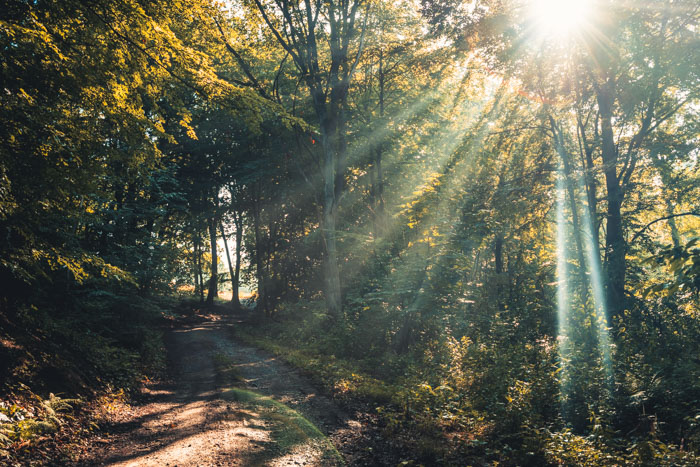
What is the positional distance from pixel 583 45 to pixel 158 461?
15848 mm

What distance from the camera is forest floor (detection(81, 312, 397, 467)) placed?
598cm

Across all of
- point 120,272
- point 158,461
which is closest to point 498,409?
point 158,461

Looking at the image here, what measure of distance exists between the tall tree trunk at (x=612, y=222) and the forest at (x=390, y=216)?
0.31ft

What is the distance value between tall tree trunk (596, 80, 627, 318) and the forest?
0.31 ft

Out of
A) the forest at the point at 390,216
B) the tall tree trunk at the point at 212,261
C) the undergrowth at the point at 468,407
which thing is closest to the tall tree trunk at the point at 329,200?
the forest at the point at 390,216

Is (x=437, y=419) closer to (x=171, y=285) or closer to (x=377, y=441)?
(x=377, y=441)

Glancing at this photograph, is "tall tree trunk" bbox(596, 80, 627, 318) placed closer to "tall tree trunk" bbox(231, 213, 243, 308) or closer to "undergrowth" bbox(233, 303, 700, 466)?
"undergrowth" bbox(233, 303, 700, 466)

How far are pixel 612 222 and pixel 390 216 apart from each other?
38.3 ft

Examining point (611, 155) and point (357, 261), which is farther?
point (357, 261)

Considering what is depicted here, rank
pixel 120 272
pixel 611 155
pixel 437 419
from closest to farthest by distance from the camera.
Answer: pixel 437 419 < pixel 120 272 < pixel 611 155

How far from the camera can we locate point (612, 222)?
1371 centimetres

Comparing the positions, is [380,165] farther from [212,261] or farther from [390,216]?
[212,261]

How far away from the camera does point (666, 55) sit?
11.2 meters

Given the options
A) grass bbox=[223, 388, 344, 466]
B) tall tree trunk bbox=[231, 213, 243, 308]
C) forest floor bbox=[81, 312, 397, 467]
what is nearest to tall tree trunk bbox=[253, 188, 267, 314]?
tall tree trunk bbox=[231, 213, 243, 308]
